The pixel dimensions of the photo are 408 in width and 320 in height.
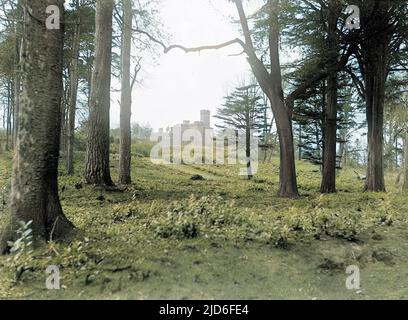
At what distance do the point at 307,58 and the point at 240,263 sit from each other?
10023 millimetres

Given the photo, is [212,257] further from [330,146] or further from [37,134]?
[330,146]

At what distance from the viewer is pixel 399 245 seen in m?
5.67

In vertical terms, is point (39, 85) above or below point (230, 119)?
below

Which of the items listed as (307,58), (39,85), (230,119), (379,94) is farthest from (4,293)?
(230,119)

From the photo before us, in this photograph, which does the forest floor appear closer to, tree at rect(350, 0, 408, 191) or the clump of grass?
the clump of grass

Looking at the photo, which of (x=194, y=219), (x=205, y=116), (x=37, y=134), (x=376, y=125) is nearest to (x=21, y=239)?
(x=37, y=134)

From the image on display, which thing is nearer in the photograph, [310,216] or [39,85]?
[39,85]

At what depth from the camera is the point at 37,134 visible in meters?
4.73

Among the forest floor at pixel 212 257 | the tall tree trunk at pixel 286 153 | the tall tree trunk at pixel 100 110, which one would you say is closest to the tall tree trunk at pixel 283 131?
the tall tree trunk at pixel 286 153

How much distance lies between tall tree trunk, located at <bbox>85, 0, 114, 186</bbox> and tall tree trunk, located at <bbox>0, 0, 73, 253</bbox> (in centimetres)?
509

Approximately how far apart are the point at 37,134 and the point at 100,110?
17.8 ft

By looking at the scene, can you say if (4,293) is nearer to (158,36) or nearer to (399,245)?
(399,245)

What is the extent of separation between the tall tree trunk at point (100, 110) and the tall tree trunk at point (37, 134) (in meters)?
5.09
